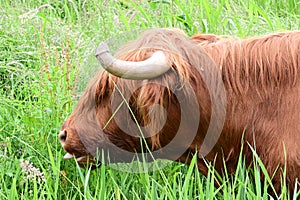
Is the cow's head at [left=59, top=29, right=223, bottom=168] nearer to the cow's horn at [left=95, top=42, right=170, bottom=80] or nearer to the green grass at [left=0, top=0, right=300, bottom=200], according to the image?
the cow's horn at [left=95, top=42, right=170, bottom=80]

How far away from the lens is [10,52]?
17.2ft

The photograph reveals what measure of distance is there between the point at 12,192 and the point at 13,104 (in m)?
1.41

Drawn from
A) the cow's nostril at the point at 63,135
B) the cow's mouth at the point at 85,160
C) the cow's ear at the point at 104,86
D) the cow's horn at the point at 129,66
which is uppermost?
the cow's horn at the point at 129,66

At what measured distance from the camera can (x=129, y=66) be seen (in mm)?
3039

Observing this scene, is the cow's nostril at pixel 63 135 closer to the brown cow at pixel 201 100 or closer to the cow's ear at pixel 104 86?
the brown cow at pixel 201 100

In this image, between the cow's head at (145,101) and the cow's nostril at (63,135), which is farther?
the cow's nostril at (63,135)

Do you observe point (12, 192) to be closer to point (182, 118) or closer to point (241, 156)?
point (182, 118)

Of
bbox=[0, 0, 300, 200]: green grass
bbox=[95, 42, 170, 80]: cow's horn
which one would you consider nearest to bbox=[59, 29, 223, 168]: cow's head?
bbox=[95, 42, 170, 80]: cow's horn

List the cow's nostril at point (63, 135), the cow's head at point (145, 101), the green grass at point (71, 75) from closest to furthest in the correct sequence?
the cow's head at point (145, 101) → the green grass at point (71, 75) → the cow's nostril at point (63, 135)

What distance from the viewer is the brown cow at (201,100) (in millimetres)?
3125

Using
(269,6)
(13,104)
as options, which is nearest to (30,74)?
(13,104)

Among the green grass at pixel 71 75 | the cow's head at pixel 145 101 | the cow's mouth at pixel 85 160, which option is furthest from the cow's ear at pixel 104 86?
the cow's mouth at pixel 85 160

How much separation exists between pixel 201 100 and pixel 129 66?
0.42 meters

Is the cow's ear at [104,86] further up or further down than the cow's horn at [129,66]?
further down
